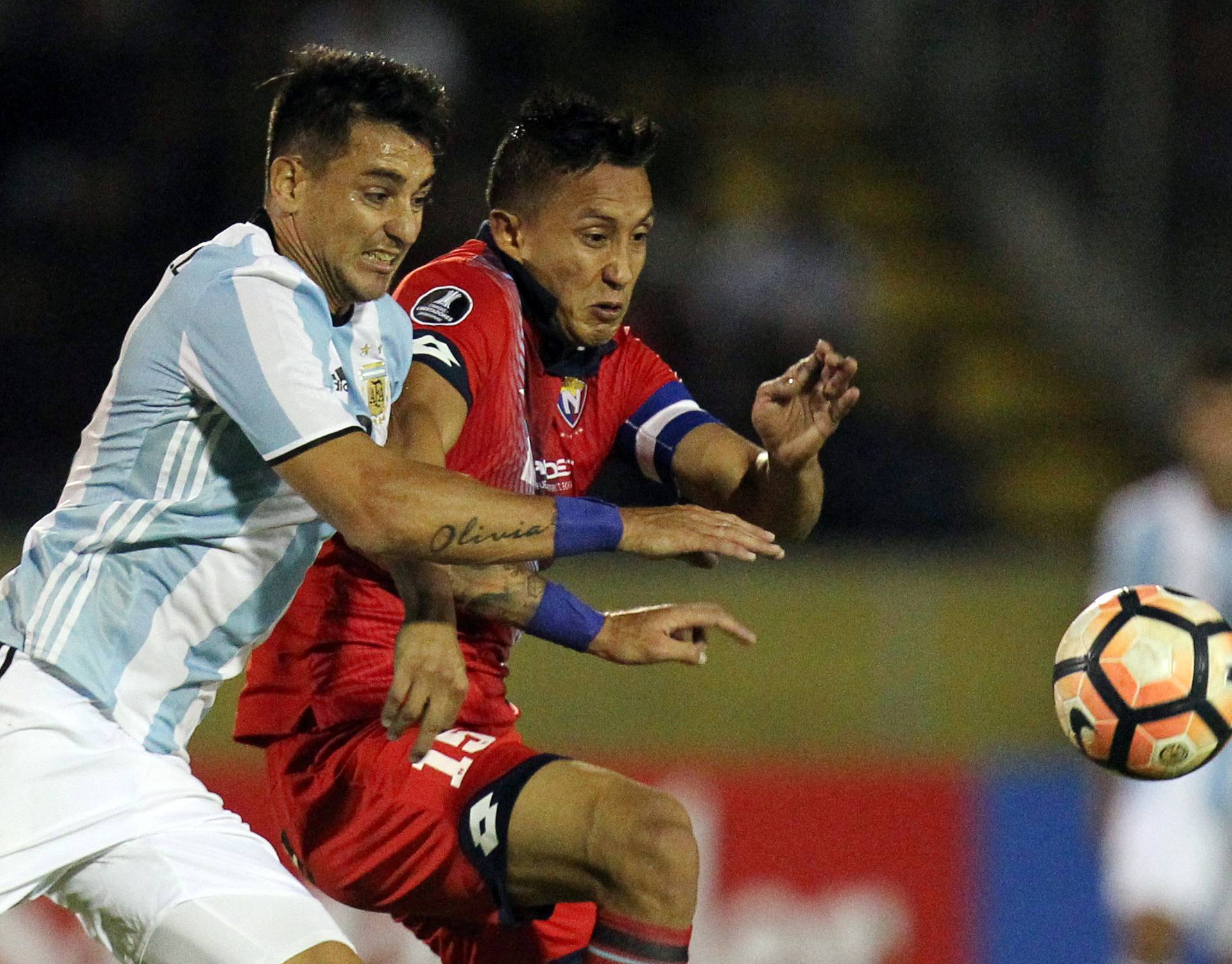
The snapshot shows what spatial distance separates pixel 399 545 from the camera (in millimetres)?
3223

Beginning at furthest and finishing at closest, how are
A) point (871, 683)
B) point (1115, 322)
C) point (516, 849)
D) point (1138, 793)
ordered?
point (1115, 322) < point (871, 683) < point (1138, 793) < point (516, 849)

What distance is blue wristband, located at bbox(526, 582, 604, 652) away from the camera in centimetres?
371

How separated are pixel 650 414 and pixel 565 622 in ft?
2.72

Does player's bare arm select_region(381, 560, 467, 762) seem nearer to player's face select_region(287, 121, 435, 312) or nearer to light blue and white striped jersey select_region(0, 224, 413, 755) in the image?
light blue and white striped jersey select_region(0, 224, 413, 755)

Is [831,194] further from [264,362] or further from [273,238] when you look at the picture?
[264,362]

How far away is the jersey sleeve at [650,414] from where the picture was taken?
436cm

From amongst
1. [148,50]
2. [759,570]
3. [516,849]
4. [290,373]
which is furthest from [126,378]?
[148,50]

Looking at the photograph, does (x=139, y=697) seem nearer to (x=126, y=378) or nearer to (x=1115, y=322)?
(x=126, y=378)

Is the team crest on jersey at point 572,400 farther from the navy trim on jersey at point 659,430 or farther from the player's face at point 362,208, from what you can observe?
the player's face at point 362,208

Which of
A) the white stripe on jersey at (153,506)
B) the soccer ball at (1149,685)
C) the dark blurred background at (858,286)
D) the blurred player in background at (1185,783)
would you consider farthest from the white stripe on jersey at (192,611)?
the blurred player in background at (1185,783)

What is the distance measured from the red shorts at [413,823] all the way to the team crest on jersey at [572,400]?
2.47ft

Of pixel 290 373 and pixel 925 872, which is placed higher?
pixel 290 373

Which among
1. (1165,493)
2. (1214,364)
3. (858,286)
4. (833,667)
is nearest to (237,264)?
(1214,364)

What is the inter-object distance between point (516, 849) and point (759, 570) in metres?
4.32
